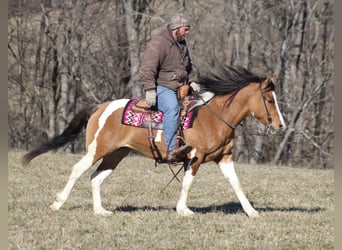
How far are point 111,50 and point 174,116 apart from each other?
19.8 metres

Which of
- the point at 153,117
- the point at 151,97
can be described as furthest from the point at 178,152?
the point at 151,97

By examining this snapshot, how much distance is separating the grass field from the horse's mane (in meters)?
1.66

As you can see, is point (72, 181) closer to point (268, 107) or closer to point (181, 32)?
point (181, 32)

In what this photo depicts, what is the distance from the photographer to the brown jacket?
27.2 feet

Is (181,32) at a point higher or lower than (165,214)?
higher

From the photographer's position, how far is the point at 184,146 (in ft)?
27.5

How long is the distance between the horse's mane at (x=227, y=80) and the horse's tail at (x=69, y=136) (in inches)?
61.8

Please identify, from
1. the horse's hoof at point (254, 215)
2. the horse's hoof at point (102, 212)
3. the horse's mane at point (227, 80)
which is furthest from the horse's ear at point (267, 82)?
the horse's hoof at point (102, 212)

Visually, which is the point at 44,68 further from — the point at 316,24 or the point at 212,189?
the point at 212,189

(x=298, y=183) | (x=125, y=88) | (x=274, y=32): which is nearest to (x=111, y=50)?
(x=125, y=88)

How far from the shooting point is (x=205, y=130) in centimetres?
855

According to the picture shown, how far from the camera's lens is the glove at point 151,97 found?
27.3 ft

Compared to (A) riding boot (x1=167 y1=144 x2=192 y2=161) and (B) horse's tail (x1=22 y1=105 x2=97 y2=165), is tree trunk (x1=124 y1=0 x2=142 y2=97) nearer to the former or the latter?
(B) horse's tail (x1=22 y1=105 x2=97 y2=165)

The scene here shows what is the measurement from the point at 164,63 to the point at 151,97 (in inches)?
19.1
